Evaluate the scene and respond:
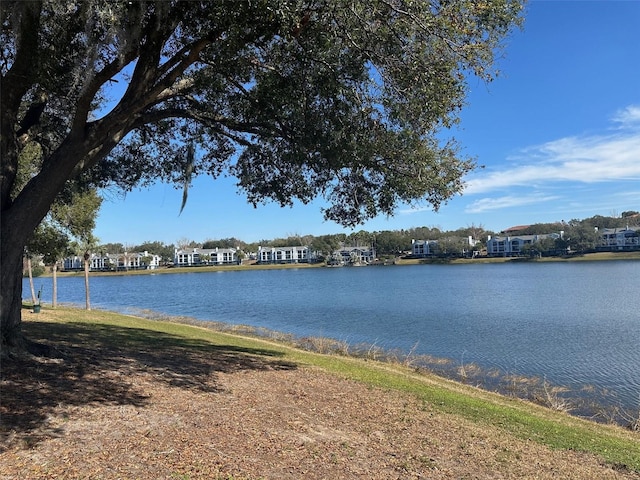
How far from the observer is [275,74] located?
7.53 meters

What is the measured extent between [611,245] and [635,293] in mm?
89751

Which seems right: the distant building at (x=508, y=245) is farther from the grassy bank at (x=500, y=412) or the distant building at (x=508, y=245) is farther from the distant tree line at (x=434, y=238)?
the grassy bank at (x=500, y=412)

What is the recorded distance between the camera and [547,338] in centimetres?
2256

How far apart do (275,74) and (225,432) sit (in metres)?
5.14

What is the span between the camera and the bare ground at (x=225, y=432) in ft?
14.4

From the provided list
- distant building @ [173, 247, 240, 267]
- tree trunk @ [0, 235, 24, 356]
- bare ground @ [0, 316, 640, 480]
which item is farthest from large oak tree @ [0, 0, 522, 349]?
distant building @ [173, 247, 240, 267]

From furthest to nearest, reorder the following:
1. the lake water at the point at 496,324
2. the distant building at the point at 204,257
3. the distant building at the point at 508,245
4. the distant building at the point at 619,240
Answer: the distant building at the point at 204,257 → the distant building at the point at 508,245 → the distant building at the point at 619,240 → the lake water at the point at 496,324

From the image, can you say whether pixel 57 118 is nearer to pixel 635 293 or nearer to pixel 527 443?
pixel 527 443

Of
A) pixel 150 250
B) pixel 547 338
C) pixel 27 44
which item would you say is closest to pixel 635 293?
pixel 547 338

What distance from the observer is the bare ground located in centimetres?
440

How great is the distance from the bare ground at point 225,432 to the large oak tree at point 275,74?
5.93 feet

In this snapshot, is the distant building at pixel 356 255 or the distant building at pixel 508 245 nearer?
the distant building at pixel 508 245

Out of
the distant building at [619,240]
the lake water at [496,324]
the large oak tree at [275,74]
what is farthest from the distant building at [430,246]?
the large oak tree at [275,74]

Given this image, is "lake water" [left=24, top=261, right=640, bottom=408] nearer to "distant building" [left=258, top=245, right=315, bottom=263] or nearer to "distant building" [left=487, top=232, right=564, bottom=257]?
"distant building" [left=487, top=232, right=564, bottom=257]
